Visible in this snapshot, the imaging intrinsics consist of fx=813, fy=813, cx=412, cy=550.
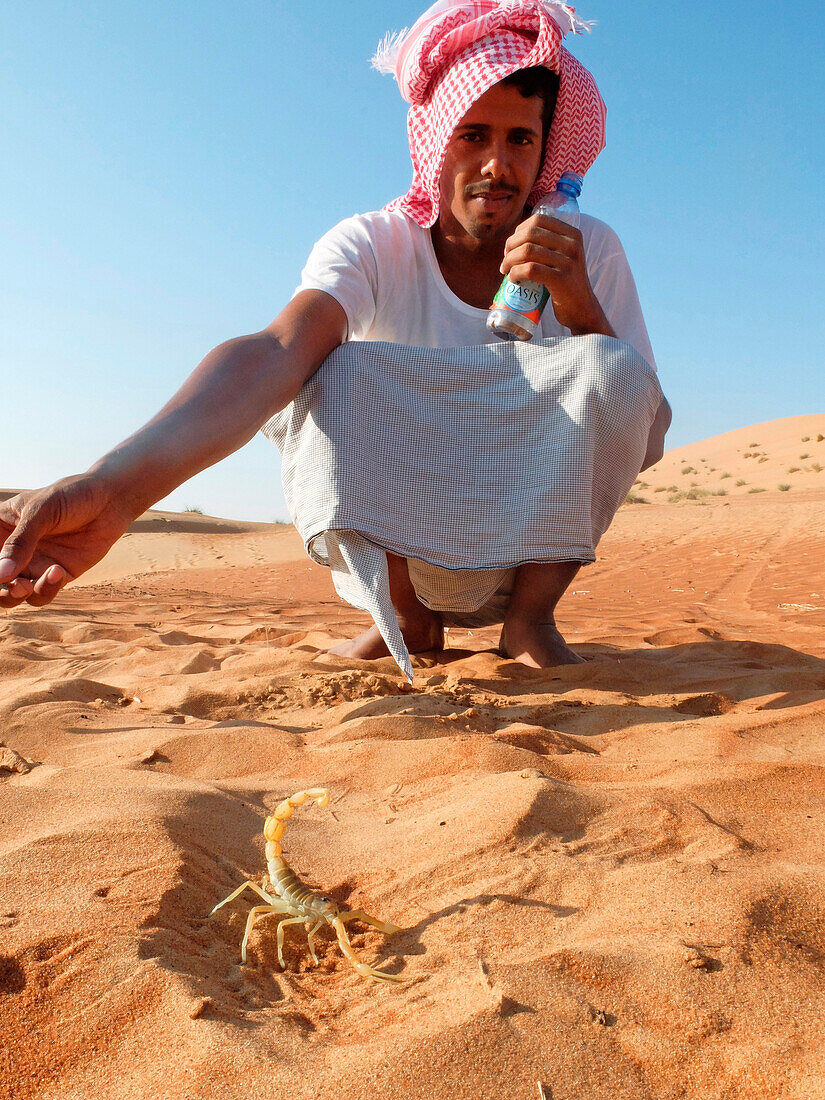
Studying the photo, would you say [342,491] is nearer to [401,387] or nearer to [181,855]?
[401,387]

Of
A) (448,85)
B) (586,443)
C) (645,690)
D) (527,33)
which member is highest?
(527,33)

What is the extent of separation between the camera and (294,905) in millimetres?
1154

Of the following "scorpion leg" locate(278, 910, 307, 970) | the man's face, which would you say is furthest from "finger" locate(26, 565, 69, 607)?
the man's face

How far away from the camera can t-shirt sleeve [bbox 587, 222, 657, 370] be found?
9.92ft

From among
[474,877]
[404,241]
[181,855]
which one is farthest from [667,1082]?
[404,241]

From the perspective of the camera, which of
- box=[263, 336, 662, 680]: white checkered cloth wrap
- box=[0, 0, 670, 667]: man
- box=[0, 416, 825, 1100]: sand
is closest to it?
box=[0, 416, 825, 1100]: sand

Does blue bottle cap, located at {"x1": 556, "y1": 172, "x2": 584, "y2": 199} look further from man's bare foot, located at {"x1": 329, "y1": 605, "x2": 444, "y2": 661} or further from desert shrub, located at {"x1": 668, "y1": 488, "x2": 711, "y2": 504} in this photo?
desert shrub, located at {"x1": 668, "y1": 488, "x2": 711, "y2": 504}

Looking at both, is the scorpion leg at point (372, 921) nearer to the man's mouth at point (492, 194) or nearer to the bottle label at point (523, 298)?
the bottle label at point (523, 298)

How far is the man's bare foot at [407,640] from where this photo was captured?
2.92 metres

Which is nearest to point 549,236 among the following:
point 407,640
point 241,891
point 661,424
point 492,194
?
point 492,194

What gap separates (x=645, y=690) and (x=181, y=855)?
1551 millimetres

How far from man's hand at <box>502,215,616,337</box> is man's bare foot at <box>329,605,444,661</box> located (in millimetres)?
1234

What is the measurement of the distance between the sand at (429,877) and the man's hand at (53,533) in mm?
397

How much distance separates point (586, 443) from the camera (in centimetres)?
258
